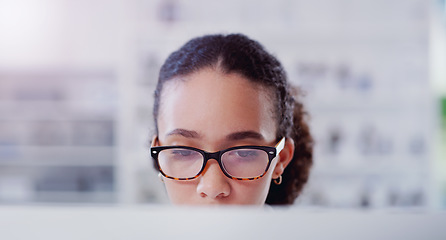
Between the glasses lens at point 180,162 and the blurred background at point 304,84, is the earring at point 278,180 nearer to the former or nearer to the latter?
the glasses lens at point 180,162

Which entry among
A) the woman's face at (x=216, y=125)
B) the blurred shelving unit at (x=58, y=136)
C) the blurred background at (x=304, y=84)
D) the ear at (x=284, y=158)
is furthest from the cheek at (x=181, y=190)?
the blurred shelving unit at (x=58, y=136)

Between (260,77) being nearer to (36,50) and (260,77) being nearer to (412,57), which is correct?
(412,57)

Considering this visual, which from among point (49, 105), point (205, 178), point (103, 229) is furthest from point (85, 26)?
point (103, 229)

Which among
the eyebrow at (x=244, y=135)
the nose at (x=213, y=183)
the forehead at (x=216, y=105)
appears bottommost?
the nose at (x=213, y=183)

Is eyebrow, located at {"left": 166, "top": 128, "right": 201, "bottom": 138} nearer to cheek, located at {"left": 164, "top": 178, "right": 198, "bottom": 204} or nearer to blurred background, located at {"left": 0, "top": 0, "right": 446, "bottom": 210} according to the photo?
cheek, located at {"left": 164, "top": 178, "right": 198, "bottom": 204}

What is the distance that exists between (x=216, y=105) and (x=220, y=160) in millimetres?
51

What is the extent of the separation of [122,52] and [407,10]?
1.19 metres

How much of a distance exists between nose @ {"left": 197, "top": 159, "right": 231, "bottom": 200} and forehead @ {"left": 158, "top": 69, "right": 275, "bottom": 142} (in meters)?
0.03

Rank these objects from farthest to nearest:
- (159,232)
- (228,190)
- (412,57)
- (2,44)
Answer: (2,44) < (412,57) < (228,190) < (159,232)

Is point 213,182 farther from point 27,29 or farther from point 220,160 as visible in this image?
point 27,29

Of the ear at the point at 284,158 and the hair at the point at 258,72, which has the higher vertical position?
the hair at the point at 258,72

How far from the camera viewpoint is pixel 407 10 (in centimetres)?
154

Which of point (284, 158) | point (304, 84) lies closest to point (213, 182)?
point (284, 158)

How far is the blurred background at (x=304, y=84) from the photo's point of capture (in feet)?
4.83
